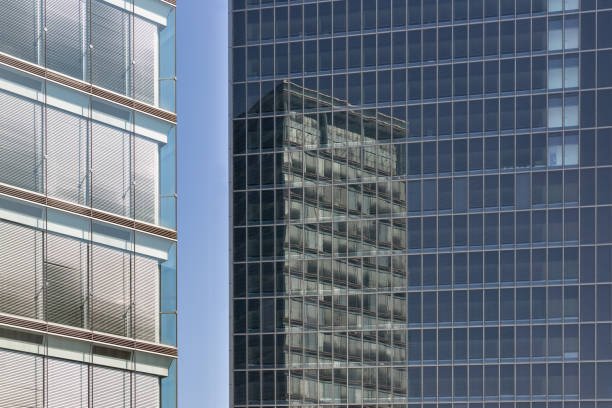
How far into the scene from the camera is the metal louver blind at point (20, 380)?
28.3 m

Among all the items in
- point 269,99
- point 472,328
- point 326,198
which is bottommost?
point 472,328

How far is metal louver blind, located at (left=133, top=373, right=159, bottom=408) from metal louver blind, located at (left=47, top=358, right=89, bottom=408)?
6.13 ft

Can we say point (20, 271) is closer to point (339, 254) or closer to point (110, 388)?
point (110, 388)

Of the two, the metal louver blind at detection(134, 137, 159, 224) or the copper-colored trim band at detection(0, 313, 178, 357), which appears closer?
the copper-colored trim band at detection(0, 313, 178, 357)

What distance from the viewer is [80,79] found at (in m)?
31.8

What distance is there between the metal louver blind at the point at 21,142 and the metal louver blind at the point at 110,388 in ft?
16.5

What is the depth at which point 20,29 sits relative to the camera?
30.3m

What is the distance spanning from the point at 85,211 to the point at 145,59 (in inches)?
200

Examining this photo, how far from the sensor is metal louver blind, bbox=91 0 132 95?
32.5m

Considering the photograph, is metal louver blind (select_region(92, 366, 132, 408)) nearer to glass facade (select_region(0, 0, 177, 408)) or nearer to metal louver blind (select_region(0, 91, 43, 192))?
glass facade (select_region(0, 0, 177, 408))

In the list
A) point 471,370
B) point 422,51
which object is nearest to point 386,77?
point 422,51

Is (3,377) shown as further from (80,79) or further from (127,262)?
(80,79)

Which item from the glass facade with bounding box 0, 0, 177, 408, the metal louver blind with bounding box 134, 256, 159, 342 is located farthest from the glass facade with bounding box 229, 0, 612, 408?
the metal louver blind with bounding box 134, 256, 159, 342

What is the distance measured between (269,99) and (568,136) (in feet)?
93.3
